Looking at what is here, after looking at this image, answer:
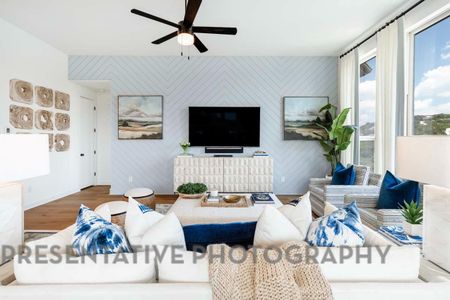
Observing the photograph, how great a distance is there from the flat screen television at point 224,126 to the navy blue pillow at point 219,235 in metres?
3.83

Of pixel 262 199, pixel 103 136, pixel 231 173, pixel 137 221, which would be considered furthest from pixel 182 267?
pixel 103 136

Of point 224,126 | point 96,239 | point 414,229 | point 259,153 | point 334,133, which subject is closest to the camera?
point 96,239

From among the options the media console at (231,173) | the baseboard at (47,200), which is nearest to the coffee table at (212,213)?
the media console at (231,173)

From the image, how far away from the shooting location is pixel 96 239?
3.74 ft

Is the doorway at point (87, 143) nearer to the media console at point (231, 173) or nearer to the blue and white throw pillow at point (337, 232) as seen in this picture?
the media console at point (231, 173)

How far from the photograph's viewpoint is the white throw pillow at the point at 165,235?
1.22 meters

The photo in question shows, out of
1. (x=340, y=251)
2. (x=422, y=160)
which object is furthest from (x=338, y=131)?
(x=340, y=251)

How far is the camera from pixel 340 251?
1.12 metres

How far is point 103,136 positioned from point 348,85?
18.7 ft

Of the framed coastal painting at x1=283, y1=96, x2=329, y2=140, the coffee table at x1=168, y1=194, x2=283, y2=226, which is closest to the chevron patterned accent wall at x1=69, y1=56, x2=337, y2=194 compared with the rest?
the framed coastal painting at x1=283, y1=96, x2=329, y2=140

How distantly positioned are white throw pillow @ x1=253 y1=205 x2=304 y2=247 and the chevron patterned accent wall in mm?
4059

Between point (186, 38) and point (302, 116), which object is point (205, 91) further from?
point (186, 38)

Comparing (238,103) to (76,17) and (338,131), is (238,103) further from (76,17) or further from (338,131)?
(76,17)

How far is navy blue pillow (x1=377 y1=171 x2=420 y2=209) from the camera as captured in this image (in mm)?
2537
